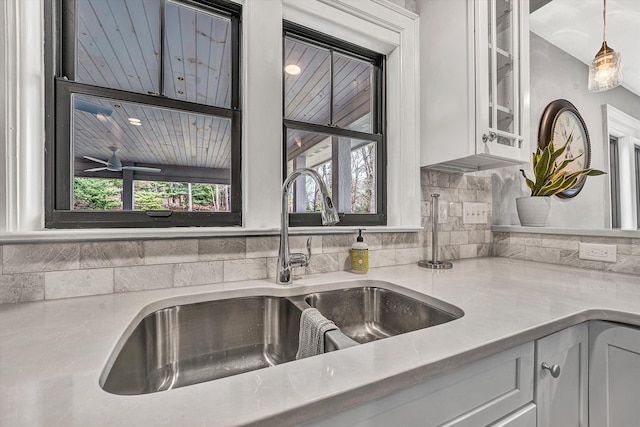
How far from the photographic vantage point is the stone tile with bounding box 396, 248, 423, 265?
148 centimetres

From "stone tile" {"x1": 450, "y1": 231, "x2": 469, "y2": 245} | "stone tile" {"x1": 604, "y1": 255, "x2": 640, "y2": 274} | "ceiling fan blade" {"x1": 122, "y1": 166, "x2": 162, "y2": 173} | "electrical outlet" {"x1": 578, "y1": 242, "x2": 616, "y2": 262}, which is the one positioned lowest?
"stone tile" {"x1": 604, "y1": 255, "x2": 640, "y2": 274}

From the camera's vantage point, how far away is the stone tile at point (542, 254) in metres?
1.52

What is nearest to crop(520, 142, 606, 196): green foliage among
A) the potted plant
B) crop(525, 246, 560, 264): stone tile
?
the potted plant

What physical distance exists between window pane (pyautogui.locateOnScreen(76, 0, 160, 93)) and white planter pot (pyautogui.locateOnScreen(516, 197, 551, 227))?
2.06m

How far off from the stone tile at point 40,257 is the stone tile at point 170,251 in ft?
0.65

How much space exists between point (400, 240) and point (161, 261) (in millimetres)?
1123

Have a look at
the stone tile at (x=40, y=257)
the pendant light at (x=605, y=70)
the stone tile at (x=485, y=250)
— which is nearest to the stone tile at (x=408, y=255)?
the stone tile at (x=485, y=250)

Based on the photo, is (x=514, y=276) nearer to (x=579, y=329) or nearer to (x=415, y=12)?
(x=579, y=329)

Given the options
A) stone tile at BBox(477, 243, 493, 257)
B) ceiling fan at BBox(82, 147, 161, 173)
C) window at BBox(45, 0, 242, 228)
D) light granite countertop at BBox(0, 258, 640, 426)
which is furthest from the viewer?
stone tile at BBox(477, 243, 493, 257)

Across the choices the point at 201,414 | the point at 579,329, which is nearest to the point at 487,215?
the point at 579,329

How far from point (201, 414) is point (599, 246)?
1.83 metres

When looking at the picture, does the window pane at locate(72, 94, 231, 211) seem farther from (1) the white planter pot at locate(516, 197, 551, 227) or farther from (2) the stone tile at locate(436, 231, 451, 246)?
(1) the white planter pot at locate(516, 197, 551, 227)

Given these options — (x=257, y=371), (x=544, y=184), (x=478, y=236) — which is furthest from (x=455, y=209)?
(x=257, y=371)

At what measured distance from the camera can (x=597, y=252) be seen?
136 centimetres
